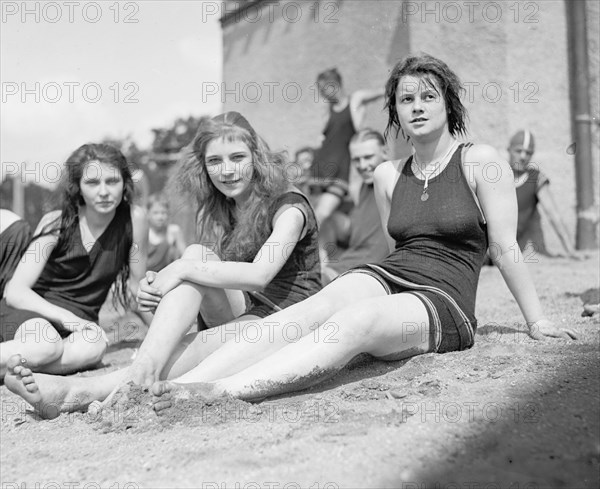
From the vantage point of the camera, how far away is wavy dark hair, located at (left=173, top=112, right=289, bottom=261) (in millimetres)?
3154

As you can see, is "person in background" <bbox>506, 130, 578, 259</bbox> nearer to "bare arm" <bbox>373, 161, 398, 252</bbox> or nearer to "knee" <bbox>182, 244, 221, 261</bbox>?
"bare arm" <bbox>373, 161, 398, 252</bbox>

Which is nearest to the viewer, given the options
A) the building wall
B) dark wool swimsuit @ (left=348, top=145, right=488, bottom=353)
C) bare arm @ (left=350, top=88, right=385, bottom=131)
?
dark wool swimsuit @ (left=348, top=145, right=488, bottom=353)

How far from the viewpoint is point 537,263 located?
6.25 metres

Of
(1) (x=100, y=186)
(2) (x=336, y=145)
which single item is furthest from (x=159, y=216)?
(1) (x=100, y=186)

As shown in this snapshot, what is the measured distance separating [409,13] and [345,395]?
5.93 meters

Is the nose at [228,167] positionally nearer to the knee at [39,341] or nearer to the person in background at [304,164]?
the knee at [39,341]

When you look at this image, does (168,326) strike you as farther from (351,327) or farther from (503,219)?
(503,219)

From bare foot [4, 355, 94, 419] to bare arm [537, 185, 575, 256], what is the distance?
5.05 m

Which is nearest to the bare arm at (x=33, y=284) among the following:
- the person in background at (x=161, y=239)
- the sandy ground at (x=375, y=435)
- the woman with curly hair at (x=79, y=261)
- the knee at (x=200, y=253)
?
the woman with curly hair at (x=79, y=261)

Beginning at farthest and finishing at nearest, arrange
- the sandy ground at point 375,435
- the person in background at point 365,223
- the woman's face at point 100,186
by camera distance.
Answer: the person in background at point 365,223 → the woman's face at point 100,186 → the sandy ground at point 375,435

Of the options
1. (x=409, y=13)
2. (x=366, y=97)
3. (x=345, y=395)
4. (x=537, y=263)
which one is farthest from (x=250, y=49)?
(x=345, y=395)

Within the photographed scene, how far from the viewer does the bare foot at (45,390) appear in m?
2.34

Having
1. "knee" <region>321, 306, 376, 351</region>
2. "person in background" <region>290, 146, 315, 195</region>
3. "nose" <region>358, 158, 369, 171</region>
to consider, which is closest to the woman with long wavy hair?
"knee" <region>321, 306, 376, 351</region>

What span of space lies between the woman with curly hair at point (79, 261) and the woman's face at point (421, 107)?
1.68 m
